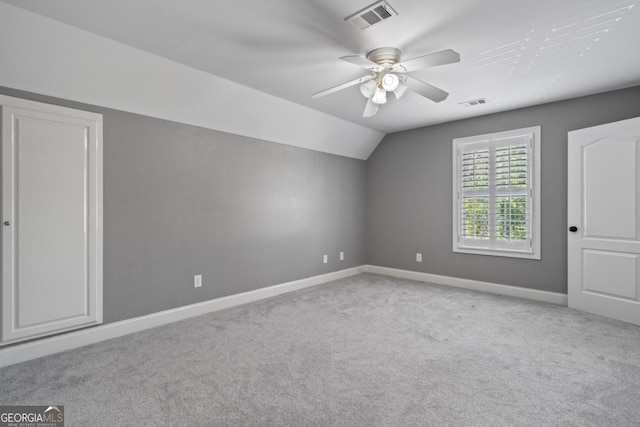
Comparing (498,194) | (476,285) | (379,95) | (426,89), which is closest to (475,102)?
(498,194)

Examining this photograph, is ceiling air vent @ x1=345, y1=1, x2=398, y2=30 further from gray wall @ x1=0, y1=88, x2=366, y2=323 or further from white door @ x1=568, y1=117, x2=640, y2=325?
white door @ x1=568, y1=117, x2=640, y2=325

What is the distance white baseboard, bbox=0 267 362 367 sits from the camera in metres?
2.49

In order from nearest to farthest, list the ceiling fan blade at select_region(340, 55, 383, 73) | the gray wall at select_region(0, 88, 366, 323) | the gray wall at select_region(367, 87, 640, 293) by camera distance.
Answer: the ceiling fan blade at select_region(340, 55, 383, 73) → the gray wall at select_region(0, 88, 366, 323) → the gray wall at select_region(367, 87, 640, 293)

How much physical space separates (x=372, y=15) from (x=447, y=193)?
11.2 ft

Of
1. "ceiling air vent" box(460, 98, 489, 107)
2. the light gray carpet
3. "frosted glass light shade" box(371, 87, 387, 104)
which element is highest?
"ceiling air vent" box(460, 98, 489, 107)

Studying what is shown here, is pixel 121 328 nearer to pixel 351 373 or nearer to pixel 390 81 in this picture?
pixel 351 373

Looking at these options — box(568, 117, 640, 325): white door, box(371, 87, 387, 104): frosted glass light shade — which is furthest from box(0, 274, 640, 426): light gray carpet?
box(371, 87, 387, 104): frosted glass light shade

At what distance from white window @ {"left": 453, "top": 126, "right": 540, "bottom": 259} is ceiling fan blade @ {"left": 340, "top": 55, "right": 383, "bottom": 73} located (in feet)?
8.80

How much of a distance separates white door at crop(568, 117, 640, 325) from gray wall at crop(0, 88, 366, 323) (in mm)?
3268

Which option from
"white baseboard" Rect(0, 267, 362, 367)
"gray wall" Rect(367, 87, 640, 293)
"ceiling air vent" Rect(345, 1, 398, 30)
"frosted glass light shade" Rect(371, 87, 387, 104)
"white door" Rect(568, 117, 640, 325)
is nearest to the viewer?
"ceiling air vent" Rect(345, 1, 398, 30)

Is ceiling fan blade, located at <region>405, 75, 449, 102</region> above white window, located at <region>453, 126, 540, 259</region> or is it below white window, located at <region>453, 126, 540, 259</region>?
above

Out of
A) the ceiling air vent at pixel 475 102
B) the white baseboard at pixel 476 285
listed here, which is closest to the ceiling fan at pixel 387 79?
the ceiling air vent at pixel 475 102

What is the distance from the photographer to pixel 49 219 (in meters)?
2.60

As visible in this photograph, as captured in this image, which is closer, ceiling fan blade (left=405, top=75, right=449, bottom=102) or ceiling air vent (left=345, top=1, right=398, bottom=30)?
ceiling air vent (left=345, top=1, right=398, bottom=30)
